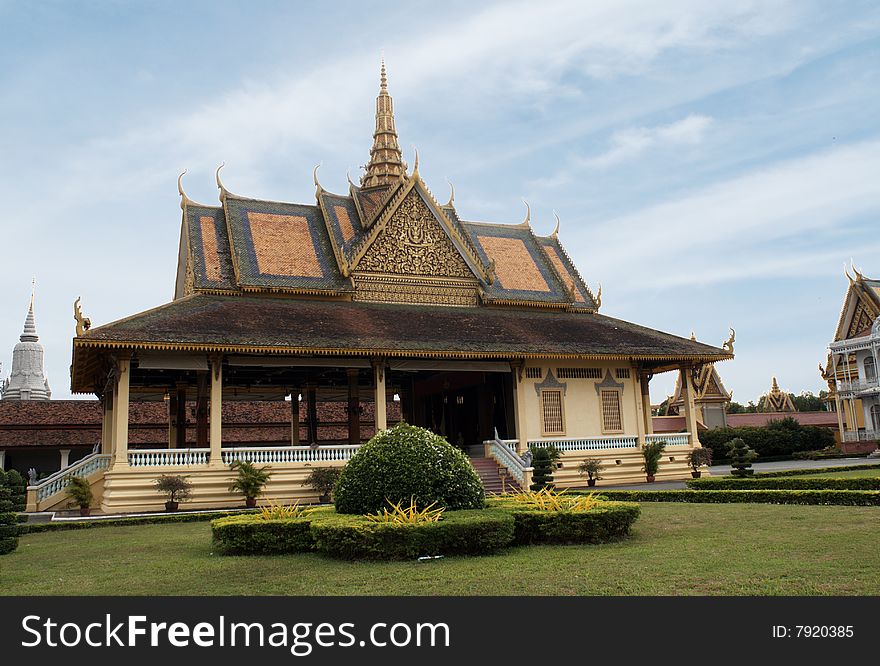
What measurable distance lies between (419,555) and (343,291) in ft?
51.0

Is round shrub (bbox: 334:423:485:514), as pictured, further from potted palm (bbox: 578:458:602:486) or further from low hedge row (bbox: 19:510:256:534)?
potted palm (bbox: 578:458:602:486)

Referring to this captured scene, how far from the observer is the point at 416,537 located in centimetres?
898

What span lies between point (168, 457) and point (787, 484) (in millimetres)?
13647

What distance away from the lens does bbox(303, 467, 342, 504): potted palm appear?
18688 mm

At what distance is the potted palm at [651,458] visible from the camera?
23.0 meters

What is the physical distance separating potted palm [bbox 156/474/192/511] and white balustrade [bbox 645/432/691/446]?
1308cm

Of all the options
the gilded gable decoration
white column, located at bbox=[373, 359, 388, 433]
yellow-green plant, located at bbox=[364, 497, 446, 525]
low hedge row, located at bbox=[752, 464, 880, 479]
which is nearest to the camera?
yellow-green plant, located at bbox=[364, 497, 446, 525]

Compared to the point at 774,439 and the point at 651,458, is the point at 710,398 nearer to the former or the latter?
the point at 774,439

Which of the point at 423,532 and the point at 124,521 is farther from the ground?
the point at 423,532

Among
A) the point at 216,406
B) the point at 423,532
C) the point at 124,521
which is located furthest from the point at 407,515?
the point at 216,406

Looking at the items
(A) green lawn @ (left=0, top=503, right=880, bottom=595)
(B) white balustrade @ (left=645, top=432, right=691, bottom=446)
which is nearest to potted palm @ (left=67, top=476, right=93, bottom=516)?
(A) green lawn @ (left=0, top=503, right=880, bottom=595)

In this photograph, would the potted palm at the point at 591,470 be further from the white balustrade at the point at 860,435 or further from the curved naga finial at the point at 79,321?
the white balustrade at the point at 860,435
